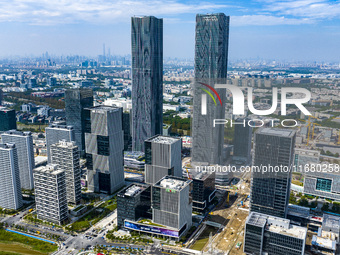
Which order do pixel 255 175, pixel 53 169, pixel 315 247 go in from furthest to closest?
1. pixel 53 169
2. pixel 255 175
3. pixel 315 247

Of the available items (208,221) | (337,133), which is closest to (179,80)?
(208,221)

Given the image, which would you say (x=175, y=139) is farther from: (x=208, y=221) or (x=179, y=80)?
(x=179, y=80)

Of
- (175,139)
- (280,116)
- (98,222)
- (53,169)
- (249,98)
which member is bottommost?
(98,222)

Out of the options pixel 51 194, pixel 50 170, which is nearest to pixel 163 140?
pixel 50 170

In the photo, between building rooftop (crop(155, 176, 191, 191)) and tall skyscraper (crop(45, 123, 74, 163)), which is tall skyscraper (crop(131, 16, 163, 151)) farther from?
building rooftop (crop(155, 176, 191, 191))

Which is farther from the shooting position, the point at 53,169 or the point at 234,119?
the point at 53,169

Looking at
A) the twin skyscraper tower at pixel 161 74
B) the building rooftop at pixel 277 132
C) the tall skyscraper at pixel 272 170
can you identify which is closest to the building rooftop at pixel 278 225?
the tall skyscraper at pixel 272 170

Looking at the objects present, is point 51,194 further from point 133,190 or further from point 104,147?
point 133,190
